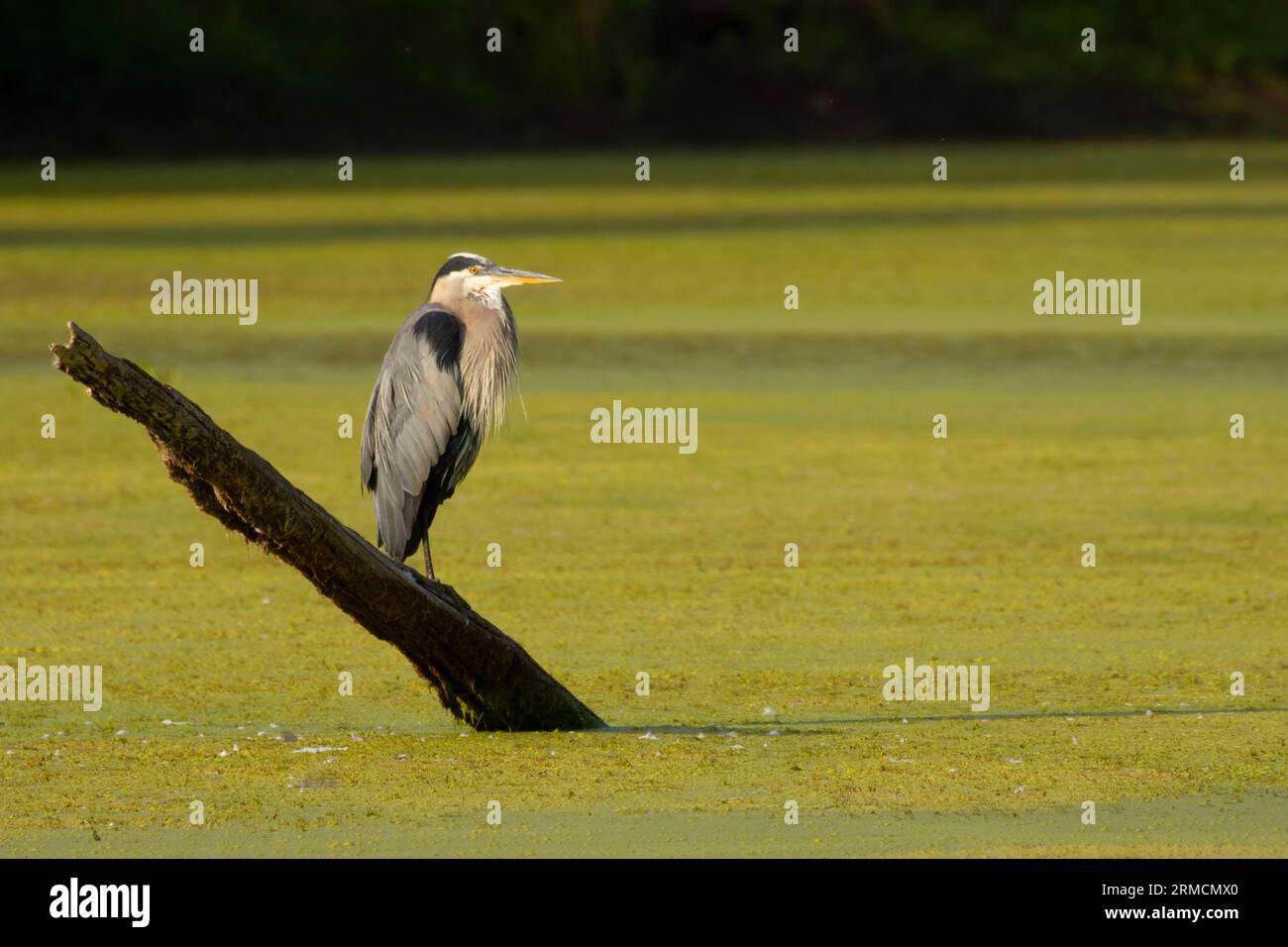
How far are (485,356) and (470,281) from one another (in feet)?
0.63

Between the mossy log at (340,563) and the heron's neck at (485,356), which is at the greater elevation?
the heron's neck at (485,356)

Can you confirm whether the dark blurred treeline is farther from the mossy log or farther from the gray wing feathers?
the mossy log

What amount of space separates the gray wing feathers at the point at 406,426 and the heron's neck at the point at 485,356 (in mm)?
37

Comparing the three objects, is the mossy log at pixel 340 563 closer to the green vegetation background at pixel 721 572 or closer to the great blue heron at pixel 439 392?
the green vegetation background at pixel 721 572

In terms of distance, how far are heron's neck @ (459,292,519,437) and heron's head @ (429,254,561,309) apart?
0.01 metres

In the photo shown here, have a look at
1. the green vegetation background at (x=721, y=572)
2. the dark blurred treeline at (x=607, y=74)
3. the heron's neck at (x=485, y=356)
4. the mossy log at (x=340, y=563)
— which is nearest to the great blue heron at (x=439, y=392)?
the heron's neck at (x=485, y=356)

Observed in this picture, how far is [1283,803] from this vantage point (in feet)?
17.1

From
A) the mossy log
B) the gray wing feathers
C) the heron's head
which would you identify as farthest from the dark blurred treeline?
the mossy log

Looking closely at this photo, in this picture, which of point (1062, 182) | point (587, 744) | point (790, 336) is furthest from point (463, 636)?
point (1062, 182)

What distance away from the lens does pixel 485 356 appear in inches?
234

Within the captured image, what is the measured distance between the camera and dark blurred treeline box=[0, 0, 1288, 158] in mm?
39031

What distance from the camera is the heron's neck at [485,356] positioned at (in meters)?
5.94

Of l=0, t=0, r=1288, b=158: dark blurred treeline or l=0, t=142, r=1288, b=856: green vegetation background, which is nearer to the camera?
l=0, t=142, r=1288, b=856: green vegetation background
